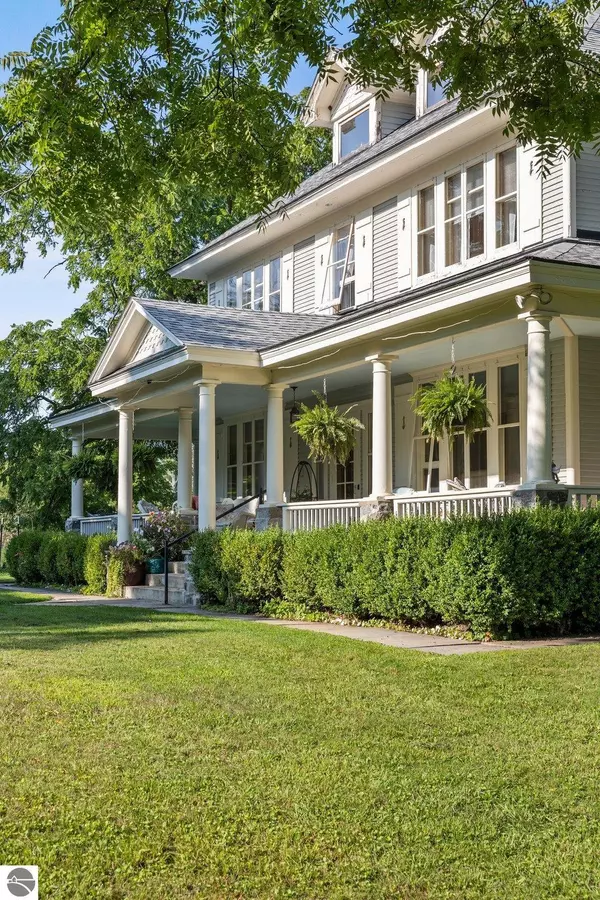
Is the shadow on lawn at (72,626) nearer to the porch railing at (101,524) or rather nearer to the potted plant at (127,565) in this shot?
the potted plant at (127,565)

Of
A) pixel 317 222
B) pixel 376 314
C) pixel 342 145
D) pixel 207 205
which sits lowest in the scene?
pixel 376 314

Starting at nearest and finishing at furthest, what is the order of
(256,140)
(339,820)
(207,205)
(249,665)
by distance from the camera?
(339,820)
(256,140)
(249,665)
(207,205)

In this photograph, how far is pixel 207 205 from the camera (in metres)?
29.5

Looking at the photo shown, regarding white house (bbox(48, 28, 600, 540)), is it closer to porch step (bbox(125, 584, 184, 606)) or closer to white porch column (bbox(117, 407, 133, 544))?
white porch column (bbox(117, 407, 133, 544))

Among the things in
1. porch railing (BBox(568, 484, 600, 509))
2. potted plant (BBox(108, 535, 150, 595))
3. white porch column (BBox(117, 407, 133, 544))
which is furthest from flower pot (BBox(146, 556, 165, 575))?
porch railing (BBox(568, 484, 600, 509))

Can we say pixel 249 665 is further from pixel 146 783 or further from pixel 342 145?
pixel 342 145

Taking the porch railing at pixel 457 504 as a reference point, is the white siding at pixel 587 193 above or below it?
above

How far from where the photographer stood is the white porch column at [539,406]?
10.9 meters

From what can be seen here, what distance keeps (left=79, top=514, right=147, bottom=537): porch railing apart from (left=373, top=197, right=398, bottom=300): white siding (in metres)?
6.97

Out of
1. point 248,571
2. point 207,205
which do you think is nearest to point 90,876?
point 248,571

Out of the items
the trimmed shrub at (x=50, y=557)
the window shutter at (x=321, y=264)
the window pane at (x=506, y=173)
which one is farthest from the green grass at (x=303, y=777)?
the trimmed shrub at (x=50, y=557)

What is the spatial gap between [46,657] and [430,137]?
9.92 m

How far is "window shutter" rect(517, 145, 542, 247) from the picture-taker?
13531 millimetres

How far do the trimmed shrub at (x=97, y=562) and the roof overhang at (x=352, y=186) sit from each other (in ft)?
22.1
